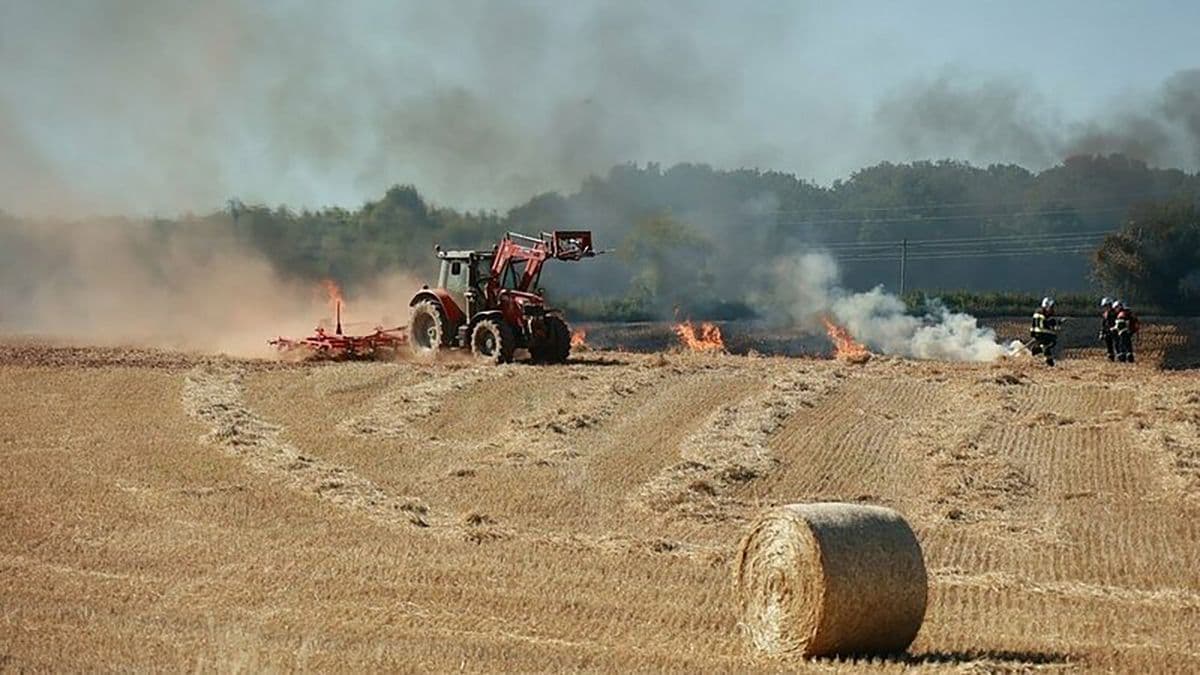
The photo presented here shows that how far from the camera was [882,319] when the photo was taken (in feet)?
165

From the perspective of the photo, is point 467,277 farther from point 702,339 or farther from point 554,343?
point 702,339

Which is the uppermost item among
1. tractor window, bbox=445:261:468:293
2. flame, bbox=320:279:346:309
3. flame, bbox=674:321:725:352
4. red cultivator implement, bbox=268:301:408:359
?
tractor window, bbox=445:261:468:293

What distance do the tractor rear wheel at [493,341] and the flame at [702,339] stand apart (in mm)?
8818

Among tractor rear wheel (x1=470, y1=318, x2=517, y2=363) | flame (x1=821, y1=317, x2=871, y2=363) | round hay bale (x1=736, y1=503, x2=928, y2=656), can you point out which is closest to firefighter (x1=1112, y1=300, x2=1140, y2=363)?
flame (x1=821, y1=317, x2=871, y2=363)

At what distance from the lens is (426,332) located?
3756cm

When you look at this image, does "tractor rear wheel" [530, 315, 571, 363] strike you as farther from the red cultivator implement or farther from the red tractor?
the red cultivator implement

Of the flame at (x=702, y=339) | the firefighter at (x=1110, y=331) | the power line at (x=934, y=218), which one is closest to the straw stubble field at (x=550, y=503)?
the firefighter at (x=1110, y=331)

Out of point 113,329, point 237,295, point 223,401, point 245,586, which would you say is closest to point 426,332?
point 223,401

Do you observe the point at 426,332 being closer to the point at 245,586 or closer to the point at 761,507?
the point at 761,507

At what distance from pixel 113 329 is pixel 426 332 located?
1423 centimetres

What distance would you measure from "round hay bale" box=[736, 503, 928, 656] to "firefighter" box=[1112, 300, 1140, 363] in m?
27.9

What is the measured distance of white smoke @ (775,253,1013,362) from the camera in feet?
155

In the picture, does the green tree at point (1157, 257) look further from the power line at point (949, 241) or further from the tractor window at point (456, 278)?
the tractor window at point (456, 278)

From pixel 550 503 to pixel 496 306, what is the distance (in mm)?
14956
